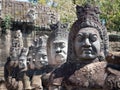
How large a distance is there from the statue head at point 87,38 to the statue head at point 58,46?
165 cm

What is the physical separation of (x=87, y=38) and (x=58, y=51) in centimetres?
194

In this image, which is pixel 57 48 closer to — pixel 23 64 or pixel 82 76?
pixel 82 76

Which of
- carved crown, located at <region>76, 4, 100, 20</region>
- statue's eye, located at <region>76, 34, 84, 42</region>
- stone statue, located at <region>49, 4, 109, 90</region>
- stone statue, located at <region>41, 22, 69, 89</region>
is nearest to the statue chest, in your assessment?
stone statue, located at <region>49, 4, 109, 90</region>

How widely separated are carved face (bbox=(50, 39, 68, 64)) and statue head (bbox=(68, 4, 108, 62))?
1.64 metres

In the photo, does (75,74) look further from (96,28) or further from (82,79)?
(96,28)

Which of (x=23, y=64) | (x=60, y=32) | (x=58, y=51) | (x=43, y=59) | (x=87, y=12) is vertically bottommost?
(x=23, y=64)

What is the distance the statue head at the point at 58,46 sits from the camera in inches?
279

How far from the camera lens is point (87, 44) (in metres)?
5.22

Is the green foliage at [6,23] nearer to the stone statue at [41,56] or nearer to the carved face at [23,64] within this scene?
the carved face at [23,64]

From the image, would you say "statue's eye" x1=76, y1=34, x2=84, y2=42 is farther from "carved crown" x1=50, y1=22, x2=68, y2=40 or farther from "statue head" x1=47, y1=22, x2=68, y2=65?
"carved crown" x1=50, y1=22, x2=68, y2=40

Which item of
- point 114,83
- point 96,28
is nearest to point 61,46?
point 96,28

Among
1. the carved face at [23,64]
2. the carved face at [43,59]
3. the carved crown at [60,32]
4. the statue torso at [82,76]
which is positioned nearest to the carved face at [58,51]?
the carved crown at [60,32]

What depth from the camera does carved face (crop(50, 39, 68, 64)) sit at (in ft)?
23.2

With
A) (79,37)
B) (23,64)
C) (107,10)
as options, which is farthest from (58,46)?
(107,10)
